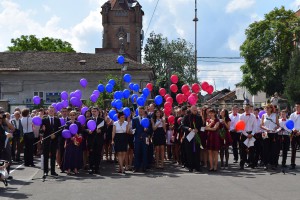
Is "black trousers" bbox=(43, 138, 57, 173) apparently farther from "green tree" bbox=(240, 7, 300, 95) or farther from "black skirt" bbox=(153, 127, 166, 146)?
"green tree" bbox=(240, 7, 300, 95)

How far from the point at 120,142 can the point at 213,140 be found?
273cm

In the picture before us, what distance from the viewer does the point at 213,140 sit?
16.4 meters

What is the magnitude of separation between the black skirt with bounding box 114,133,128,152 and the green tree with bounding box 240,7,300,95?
47842 mm

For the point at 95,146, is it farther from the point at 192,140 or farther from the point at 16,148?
the point at 16,148

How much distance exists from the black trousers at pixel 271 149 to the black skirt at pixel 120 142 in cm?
430

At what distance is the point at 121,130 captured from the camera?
1622 centimetres

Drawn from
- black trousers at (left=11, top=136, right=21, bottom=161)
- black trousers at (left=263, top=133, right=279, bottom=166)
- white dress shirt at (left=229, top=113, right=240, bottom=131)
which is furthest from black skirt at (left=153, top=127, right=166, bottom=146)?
black trousers at (left=11, top=136, right=21, bottom=161)

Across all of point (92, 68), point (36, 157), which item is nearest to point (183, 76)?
point (92, 68)

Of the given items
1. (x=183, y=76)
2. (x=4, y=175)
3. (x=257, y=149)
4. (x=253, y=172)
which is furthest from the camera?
(x=183, y=76)

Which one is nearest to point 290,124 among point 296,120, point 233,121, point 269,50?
point 296,120

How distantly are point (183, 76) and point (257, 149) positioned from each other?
221 ft

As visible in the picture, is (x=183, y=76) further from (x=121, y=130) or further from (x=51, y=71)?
(x=121, y=130)

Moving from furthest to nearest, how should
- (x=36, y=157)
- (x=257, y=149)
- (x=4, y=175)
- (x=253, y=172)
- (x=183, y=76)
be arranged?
(x=183, y=76)
(x=36, y=157)
(x=257, y=149)
(x=253, y=172)
(x=4, y=175)

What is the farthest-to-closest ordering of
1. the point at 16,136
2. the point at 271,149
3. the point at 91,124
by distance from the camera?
the point at 16,136 → the point at 271,149 → the point at 91,124
